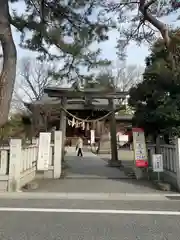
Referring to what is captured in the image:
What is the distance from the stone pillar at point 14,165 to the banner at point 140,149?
4.97 metres

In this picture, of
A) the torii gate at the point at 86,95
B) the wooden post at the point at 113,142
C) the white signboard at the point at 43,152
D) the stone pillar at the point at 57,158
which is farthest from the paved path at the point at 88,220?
the wooden post at the point at 113,142

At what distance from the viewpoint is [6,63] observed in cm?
1102

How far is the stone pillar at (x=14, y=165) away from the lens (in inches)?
387

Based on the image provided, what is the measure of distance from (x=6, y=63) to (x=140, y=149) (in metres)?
6.46

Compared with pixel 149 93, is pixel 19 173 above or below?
below

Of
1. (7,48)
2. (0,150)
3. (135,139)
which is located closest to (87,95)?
(135,139)

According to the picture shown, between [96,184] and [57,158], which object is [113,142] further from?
[96,184]

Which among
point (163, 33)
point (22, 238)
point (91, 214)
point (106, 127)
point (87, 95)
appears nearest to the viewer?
point (22, 238)

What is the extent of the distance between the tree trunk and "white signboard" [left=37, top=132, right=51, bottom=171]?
2181 millimetres

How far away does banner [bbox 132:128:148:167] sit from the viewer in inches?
486

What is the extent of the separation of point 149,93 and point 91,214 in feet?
22.0

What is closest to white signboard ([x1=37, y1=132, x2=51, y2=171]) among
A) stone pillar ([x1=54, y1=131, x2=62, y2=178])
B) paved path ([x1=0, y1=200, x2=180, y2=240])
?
stone pillar ([x1=54, y1=131, x2=62, y2=178])

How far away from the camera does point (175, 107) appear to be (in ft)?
35.1

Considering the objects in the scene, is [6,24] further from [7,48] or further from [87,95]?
[87,95]
